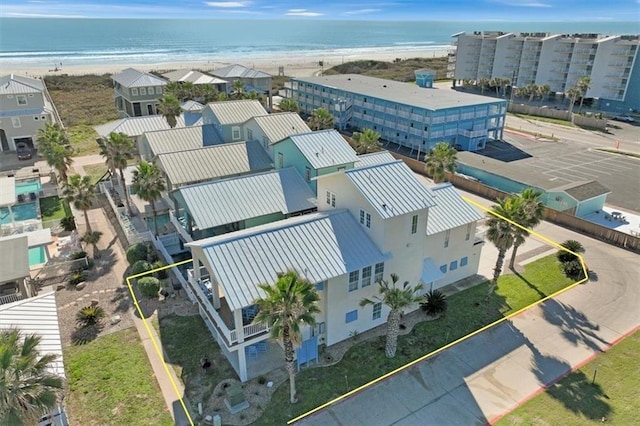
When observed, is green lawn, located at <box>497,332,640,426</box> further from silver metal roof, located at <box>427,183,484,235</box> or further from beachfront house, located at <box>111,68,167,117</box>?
beachfront house, located at <box>111,68,167,117</box>

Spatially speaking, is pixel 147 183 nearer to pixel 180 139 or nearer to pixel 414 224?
pixel 180 139

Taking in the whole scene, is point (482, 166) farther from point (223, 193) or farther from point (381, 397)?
point (381, 397)

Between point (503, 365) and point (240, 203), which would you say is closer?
point (503, 365)

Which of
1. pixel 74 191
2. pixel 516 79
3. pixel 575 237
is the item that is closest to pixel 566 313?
pixel 575 237

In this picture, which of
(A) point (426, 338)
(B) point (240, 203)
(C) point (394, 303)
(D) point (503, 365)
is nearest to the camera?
(C) point (394, 303)

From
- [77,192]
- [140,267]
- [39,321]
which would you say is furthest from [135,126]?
[39,321]

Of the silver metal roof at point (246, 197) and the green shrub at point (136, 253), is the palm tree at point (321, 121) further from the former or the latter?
the green shrub at point (136, 253)
